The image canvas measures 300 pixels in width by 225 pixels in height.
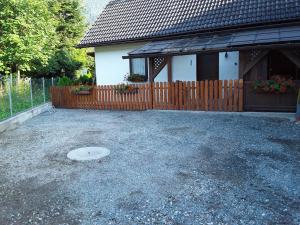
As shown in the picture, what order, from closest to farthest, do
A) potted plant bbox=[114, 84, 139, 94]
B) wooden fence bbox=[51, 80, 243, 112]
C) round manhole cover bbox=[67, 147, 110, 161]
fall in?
1. round manhole cover bbox=[67, 147, 110, 161]
2. wooden fence bbox=[51, 80, 243, 112]
3. potted plant bbox=[114, 84, 139, 94]

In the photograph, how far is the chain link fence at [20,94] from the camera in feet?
29.6

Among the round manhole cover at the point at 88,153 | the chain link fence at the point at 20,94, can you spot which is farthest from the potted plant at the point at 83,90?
the round manhole cover at the point at 88,153

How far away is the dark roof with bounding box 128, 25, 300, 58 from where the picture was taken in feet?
27.8

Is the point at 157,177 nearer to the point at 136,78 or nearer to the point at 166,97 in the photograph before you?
the point at 166,97

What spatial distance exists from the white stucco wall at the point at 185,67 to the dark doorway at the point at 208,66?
0.74ft

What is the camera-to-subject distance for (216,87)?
9.59 m

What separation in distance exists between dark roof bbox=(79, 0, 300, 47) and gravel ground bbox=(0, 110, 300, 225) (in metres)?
5.08

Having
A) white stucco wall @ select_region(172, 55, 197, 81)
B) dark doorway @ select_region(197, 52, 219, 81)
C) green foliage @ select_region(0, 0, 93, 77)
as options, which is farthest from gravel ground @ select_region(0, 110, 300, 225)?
green foliage @ select_region(0, 0, 93, 77)

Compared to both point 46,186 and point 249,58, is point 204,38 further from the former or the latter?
point 46,186

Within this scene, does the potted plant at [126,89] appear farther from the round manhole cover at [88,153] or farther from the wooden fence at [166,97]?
the round manhole cover at [88,153]

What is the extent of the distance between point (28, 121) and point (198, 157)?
6.89 meters

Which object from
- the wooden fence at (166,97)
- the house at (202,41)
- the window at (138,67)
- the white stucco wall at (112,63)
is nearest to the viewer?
the house at (202,41)

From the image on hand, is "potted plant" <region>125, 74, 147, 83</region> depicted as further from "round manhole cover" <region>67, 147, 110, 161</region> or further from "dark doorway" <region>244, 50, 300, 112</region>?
"round manhole cover" <region>67, 147, 110, 161</region>

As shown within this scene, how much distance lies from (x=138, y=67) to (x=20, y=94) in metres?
5.48
